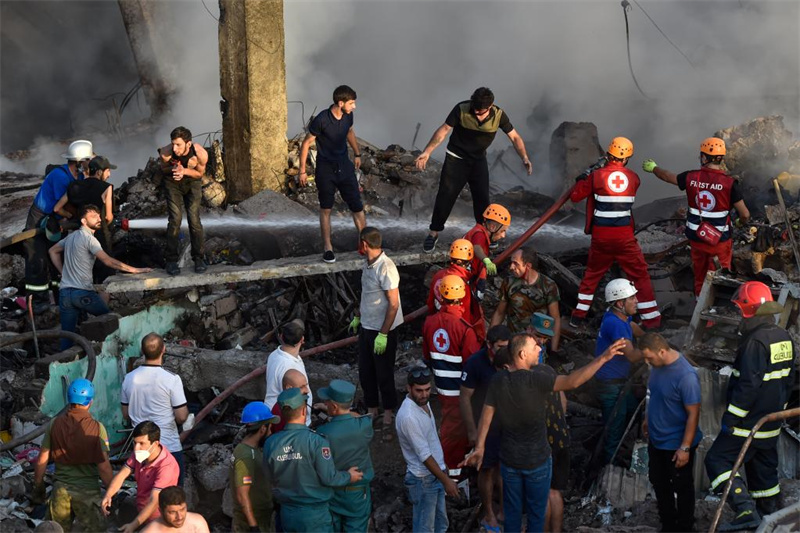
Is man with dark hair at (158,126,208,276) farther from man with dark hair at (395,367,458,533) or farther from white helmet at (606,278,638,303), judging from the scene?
white helmet at (606,278,638,303)

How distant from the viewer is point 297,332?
274 inches

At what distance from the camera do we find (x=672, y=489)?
6336 millimetres

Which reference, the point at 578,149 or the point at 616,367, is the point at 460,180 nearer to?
the point at 616,367

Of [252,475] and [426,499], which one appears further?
[426,499]

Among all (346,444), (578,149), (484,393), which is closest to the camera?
(346,444)

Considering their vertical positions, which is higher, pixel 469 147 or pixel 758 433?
pixel 469 147

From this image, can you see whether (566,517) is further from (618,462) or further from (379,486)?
(379,486)

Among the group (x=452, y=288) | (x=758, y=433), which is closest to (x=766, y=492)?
(x=758, y=433)

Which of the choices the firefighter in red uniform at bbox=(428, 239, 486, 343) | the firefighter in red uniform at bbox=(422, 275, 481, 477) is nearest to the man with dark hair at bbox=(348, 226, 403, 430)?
the firefighter in red uniform at bbox=(428, 239, 486, 343)

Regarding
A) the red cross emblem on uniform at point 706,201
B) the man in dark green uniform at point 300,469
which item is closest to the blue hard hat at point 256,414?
the man in dark green uniform at point 300,469

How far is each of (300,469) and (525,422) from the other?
1.43 m

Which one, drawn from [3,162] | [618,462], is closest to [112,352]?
[618,462]

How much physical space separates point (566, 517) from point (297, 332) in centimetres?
243

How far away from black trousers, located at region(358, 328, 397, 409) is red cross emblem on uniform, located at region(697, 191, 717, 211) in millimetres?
3014
